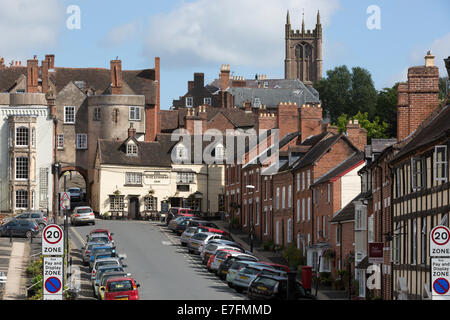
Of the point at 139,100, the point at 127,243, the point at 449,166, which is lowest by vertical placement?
the point at 127,243

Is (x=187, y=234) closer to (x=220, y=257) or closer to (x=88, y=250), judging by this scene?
(x=88, y=250)

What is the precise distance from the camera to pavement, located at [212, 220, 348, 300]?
54312 mm

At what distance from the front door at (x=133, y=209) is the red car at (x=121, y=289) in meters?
56.0

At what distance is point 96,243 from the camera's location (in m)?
60.5

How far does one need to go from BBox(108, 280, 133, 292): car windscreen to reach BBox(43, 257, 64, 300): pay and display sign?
17665 millimetres

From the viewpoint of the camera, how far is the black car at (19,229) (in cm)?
7294

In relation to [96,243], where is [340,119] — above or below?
above

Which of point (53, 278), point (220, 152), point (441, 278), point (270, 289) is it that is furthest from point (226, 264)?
point (220, 152)

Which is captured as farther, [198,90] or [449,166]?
[198,90]
